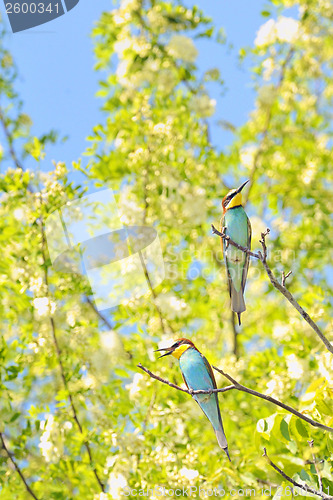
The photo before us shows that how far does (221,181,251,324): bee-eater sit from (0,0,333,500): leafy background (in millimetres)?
542

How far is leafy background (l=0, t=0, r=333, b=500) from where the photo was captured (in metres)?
2.55

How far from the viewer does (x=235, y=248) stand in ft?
4.83

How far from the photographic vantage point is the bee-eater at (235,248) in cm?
140

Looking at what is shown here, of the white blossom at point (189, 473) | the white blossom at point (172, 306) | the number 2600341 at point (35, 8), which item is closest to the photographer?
the white blossom at point (189, 473)

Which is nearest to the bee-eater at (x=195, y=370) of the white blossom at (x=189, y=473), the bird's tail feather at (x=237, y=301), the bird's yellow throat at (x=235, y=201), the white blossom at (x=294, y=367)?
the bird's tail feather at (x=237, y=301)

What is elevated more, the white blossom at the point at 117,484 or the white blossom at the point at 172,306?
the white blossom at the point at 172,306

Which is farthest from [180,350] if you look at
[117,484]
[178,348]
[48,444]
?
[48,444]

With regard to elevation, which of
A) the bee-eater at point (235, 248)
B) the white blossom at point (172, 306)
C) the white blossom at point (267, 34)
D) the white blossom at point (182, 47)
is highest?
the white blossom at point (267, 34)

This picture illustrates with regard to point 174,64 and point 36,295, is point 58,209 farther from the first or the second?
→ point 174,64

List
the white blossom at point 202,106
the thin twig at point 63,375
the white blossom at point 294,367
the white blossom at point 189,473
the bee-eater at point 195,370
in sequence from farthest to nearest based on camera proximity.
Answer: the white blossom at point 202,106, the thin twig at point 63,375, the white blossom at point 294,367, the white blossom at point 189,473, the bee-eater at point 195,370

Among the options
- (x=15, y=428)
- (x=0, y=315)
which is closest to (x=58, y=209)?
(x=0, y=315)

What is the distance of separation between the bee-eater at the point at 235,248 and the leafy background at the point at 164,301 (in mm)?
542

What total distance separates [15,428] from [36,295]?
2.63ft

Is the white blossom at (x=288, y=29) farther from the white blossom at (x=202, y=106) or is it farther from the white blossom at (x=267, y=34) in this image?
the white blossom at (x=202, y=106)
